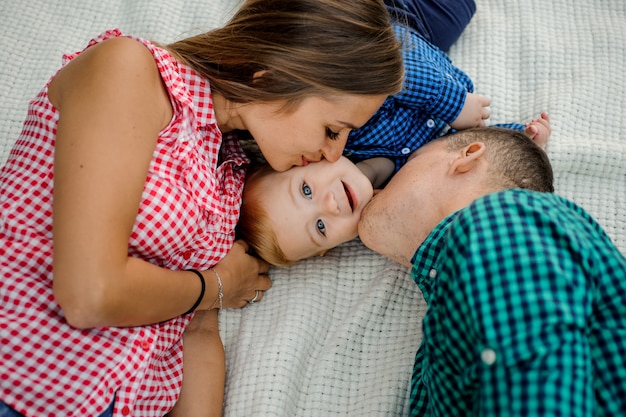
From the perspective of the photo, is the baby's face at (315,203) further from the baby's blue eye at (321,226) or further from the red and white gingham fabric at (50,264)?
the red and white gingham fabric at (50,264)

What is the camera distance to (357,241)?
55.5 inches

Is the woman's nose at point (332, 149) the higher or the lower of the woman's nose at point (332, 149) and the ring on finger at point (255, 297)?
the higher

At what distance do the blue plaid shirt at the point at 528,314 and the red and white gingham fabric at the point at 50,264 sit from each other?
0.50 meters

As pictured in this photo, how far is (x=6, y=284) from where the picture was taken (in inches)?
39.3

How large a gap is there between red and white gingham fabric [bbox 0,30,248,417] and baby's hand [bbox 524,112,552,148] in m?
0.77

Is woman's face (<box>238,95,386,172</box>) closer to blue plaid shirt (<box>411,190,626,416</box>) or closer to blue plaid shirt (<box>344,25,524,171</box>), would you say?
blue plaid shirt (<box>344,25,524,171</box>)

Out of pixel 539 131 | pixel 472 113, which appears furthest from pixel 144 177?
pixel 539 131

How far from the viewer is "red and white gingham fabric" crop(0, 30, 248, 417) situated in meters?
0.98

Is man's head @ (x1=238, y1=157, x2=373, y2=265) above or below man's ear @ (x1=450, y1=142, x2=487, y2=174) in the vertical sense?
below

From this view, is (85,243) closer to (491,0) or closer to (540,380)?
(540,380)

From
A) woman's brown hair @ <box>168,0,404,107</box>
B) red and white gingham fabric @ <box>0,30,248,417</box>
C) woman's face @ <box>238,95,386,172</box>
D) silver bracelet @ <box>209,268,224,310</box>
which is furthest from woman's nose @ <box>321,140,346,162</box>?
silver bracelet @ <box>209,268,224,310</box>

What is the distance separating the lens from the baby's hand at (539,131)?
141cm

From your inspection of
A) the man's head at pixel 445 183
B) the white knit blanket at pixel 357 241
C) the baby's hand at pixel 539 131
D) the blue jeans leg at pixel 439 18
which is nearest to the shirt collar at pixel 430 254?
the man's head at pixel 445 183

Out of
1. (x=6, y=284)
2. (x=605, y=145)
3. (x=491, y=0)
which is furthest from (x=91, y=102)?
(x=491, y=0)
